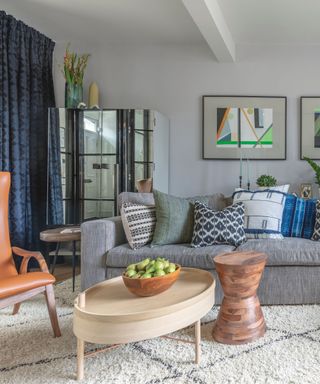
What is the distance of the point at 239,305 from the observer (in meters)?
1.86

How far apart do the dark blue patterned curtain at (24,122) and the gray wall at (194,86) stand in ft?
1.52

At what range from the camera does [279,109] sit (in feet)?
13.2

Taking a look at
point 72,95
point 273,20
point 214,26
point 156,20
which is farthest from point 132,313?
point 273,20

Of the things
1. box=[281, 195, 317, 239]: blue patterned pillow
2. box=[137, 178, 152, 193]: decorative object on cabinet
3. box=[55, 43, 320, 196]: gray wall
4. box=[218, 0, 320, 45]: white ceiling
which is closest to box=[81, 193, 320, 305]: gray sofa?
box=[281, 195, 317, 239]: blue patterned pillow

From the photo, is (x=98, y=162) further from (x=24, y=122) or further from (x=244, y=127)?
(x=244, y=127)

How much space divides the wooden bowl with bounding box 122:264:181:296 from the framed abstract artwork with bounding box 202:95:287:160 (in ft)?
8.66

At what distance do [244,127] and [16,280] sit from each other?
311cm

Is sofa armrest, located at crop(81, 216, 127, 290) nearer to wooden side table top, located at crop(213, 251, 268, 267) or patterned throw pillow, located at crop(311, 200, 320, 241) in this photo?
wooden side table top, located at crop(213, 251, 268, 267)

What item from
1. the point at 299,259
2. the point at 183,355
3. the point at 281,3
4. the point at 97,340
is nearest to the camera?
the point at 97,340

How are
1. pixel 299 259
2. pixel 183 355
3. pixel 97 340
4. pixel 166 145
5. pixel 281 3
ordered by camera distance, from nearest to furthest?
pixel 97 340 → pixel 183 355 → pixel 299 259 → pixel 281 3 → pixel 166 145

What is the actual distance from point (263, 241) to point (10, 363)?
1808 mm

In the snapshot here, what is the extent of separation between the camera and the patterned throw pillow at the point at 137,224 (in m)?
2.50

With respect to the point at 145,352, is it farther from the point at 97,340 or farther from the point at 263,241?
the point at 263,241

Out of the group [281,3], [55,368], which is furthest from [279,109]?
[55,368]
